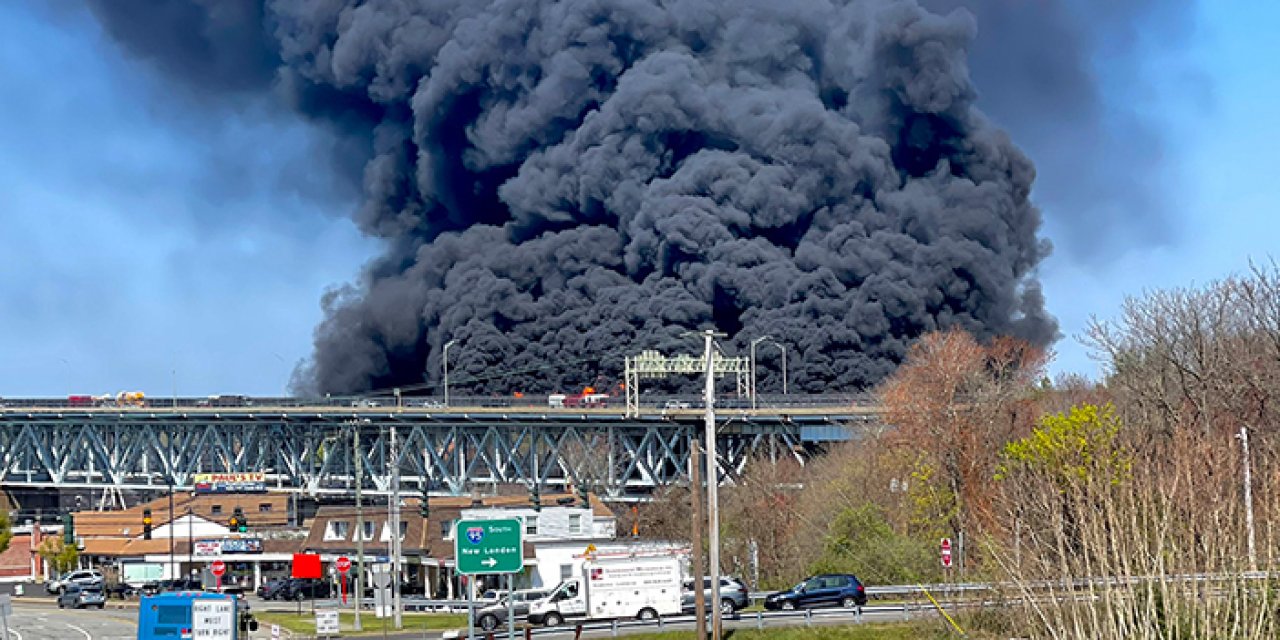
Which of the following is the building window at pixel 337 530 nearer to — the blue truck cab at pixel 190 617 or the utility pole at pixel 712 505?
the blue truck cab at pixel 190 617

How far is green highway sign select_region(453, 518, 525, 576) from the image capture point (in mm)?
31094

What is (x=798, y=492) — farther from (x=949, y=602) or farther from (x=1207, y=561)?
(x=1207, y=561)

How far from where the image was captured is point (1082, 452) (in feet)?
140

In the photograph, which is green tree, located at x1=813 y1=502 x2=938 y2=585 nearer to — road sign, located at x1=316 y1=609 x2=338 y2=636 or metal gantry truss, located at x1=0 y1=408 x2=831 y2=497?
road sign, located at x1=316 y1=609 x2=338 y2=636

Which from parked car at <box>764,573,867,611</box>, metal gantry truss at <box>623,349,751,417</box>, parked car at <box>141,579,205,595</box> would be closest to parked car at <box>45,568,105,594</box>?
parked car at <box>141,579,205,595</box>

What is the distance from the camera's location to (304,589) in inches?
3174

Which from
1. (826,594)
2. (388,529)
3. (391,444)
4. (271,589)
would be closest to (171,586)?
(271,589)

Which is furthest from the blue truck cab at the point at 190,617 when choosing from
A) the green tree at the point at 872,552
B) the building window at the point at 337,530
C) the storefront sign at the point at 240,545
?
the storefront sign at the point at 240,545

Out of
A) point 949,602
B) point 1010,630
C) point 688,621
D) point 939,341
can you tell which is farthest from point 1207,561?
point 939,341

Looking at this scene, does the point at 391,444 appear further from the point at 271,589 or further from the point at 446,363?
the point at 446,363

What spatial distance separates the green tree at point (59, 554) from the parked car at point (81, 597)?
64.9 ft

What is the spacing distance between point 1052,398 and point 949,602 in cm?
3754

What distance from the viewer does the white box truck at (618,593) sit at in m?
47.9

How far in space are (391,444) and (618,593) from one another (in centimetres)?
2960
